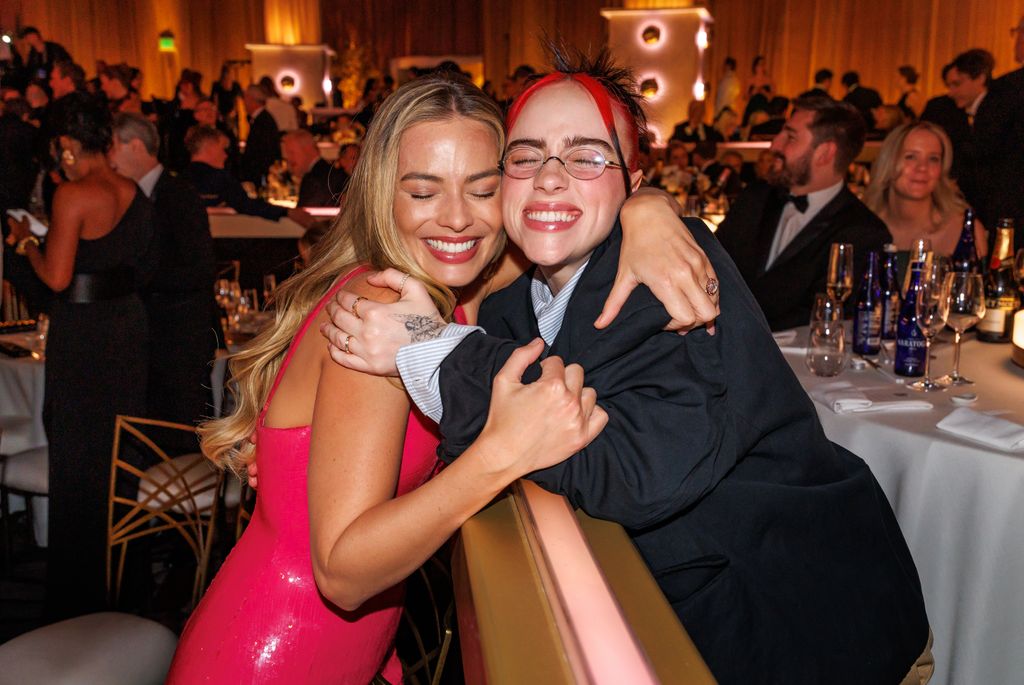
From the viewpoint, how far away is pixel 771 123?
11312 millimetres

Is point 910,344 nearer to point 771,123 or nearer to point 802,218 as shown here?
point 802,218

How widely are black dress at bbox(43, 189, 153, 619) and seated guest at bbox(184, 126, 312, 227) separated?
7.65ft

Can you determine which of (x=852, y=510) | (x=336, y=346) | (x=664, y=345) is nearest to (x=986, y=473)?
(x=852, y=510)

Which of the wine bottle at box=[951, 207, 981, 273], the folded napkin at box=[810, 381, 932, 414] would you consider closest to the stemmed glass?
the folded napkin at box=[810, 381, 932, 414]

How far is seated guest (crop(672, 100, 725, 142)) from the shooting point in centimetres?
1161

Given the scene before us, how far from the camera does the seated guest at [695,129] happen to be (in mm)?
11609

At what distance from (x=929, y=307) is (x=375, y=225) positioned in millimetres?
1732

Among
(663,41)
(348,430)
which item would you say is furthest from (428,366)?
(663,41)

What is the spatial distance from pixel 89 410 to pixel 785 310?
2.77 m

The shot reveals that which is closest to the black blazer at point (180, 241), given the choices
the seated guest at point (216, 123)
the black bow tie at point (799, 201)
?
the black bow tie at point (799, 201)

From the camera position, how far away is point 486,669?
26.8 inches

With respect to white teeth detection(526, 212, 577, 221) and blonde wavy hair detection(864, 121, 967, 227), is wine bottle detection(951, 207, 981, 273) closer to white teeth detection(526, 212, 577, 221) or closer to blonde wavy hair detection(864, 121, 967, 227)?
blonde wavy hair detection(864, 121, 967, 227)

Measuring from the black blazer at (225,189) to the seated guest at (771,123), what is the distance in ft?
21.7

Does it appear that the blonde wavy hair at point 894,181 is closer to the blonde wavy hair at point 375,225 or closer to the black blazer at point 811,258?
the black blazer at point 811,258
